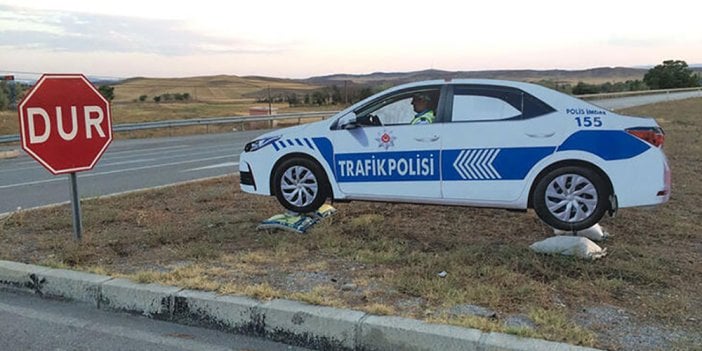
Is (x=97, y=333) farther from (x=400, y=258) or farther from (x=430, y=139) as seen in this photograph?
(x=430, y=139)

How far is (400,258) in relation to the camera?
511 cm

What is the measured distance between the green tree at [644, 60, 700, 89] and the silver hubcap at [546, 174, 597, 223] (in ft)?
245

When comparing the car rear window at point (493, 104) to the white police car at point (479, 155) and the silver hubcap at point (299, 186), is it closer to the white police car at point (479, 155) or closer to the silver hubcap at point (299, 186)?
the white police car at point (479, 155)

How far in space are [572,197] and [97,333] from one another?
421cm

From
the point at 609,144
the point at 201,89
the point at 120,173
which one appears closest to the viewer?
the point at 609,144

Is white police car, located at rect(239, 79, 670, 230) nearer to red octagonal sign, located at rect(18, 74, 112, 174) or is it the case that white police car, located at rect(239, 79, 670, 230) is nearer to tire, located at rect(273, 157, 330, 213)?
tire, located at rect(273, 157, 330, 213)

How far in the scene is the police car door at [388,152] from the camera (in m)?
6.02

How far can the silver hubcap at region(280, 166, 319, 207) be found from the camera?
654 cm

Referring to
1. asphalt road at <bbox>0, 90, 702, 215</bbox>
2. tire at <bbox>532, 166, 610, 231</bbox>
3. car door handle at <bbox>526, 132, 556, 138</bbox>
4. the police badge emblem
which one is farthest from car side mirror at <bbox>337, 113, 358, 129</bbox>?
asphalt road at <bbox>0, 90, 702, 215</bbox>

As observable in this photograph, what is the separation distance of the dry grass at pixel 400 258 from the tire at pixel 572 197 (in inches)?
12.1

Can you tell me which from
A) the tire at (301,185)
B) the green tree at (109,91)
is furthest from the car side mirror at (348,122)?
the green tree at (109,91)

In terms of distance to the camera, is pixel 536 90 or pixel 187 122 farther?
pixel 187 122

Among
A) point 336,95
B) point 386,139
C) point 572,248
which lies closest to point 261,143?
point 386,139

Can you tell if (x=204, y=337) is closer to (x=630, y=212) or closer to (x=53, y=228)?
(x=53, y=228)
